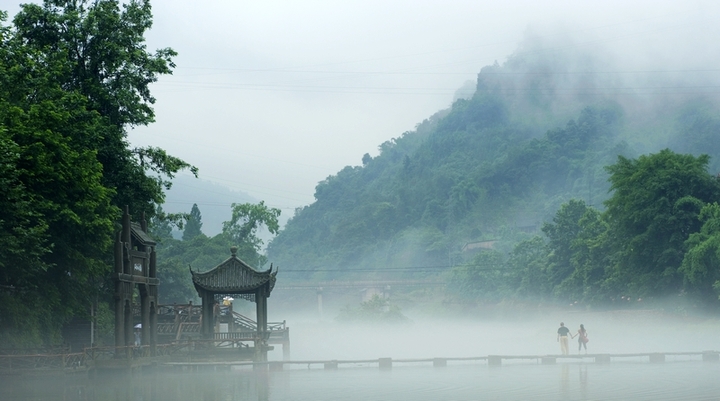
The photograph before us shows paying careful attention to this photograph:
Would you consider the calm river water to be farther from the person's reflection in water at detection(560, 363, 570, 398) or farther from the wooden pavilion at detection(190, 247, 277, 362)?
the wooden pavilion at detection(190, 247, 277, 362)

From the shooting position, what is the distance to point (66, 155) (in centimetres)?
3259

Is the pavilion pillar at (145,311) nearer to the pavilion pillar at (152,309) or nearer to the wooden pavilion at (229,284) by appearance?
the pavilion pillar at (152,309)

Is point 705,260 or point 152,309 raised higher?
point 705,260

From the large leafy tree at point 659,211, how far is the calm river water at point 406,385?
29.4m

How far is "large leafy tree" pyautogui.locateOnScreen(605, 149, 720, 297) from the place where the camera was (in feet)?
233

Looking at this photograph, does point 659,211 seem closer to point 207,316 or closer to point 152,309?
point 207,316

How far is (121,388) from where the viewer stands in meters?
31.8

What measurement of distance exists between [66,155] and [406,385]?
13697 mm

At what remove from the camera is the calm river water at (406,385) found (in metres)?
27.5

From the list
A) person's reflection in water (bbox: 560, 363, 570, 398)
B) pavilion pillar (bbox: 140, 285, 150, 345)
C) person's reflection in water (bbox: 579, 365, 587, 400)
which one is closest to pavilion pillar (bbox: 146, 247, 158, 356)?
pavilion pillar (bbox: 140, 285, 150, 345)

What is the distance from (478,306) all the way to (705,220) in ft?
216

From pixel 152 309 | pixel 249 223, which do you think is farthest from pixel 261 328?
pixel 249 223

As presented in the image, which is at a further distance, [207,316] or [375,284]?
[375,284]

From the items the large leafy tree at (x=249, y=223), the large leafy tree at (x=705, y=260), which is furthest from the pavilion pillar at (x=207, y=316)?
the large leafy tree at (x=249, y=223)
